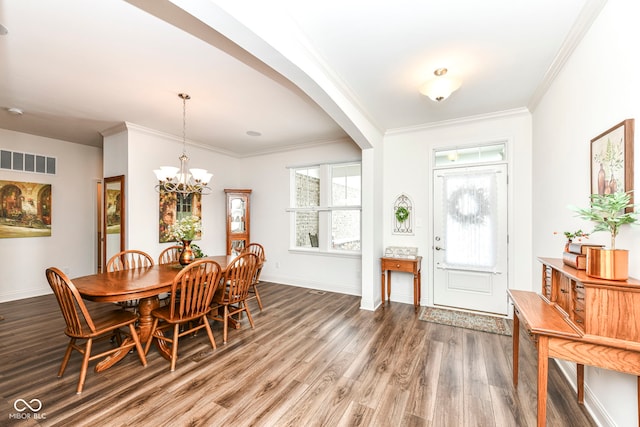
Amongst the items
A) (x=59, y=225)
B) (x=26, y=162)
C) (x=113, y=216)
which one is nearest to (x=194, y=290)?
(x=113, y=216)

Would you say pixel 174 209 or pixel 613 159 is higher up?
pixel 613 159

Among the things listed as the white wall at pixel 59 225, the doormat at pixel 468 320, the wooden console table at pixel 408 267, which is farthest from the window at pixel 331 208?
the white wall at pixel 59 225

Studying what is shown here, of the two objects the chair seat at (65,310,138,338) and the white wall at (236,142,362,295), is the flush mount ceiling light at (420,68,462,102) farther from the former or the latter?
the chair seat at (65,310,138,338)

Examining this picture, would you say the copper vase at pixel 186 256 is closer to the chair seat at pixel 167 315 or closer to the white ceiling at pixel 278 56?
the chair seat at pixel 167 315

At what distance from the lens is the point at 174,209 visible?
186 inches

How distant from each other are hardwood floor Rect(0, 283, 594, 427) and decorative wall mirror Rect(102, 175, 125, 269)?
1312mm

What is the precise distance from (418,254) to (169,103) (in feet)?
13.0

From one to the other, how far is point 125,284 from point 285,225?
3234 millimetres

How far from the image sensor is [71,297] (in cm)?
200

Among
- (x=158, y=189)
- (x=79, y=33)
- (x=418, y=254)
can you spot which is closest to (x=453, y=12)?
(x=79, y=33)

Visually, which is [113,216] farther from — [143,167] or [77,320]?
[77,320]

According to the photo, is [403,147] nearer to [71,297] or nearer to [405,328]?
[405,328]
